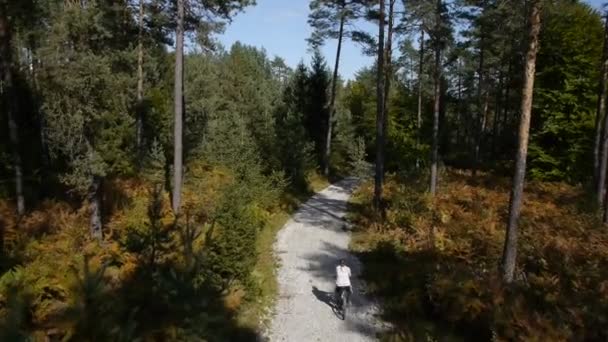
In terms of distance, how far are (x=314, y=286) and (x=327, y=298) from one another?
82 centimetres

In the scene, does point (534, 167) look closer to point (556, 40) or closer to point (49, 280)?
point (556, 40)

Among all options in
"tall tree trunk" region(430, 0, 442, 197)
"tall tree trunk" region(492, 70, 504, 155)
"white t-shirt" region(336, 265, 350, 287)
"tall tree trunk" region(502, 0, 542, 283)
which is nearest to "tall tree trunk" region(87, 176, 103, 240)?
"white t-shirt" region(336, 265, 350, 287)

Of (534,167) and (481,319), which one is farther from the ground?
(534,167)

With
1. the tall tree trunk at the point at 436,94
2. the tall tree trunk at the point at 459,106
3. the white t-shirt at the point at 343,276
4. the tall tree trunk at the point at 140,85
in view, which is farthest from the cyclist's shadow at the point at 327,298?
the tall tree trunk at the point at 459,106

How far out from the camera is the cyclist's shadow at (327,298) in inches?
440

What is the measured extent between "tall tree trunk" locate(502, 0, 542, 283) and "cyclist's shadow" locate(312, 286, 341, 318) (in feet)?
14.1

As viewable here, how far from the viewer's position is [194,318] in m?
5.91

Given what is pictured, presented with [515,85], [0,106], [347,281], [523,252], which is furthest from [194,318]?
[515,85]

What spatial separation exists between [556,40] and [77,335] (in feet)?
98.0

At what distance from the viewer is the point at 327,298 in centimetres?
1180

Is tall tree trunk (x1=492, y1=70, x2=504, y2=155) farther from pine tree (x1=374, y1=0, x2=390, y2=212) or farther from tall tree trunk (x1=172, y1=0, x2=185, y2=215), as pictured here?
tall tree trunk (x1=172, y1=0, x2=185, y2=215)

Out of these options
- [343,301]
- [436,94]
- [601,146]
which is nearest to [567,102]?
[601,146]

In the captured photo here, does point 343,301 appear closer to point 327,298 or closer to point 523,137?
point 327,298

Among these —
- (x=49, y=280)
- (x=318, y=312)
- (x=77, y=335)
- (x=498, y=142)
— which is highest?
(x=498, y=142)
